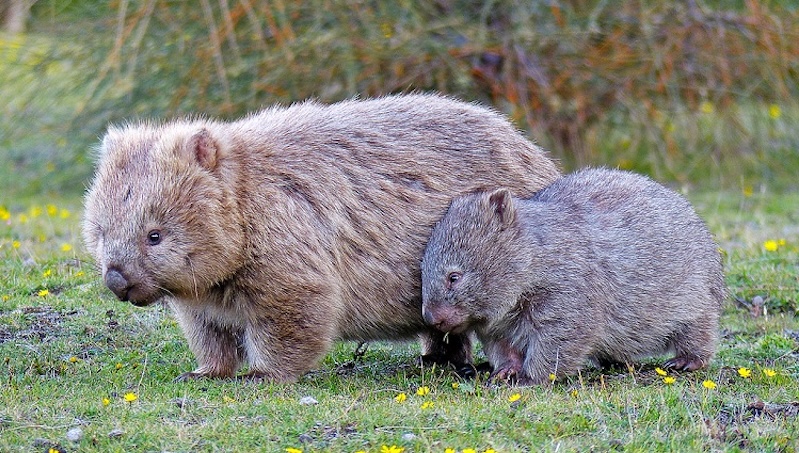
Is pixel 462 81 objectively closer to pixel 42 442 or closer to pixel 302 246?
pixel 302 246

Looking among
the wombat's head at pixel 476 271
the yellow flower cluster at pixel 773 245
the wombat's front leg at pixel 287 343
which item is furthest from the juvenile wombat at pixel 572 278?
the yellow flower cluster at pixel 773 245

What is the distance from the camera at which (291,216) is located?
6.30 m

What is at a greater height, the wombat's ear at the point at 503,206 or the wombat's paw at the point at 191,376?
the wombat's ear at the point at 503,206

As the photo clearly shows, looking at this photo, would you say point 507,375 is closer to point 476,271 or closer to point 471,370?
point 471,370

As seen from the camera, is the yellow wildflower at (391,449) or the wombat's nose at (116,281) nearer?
the yellow wildflower at (391,449)

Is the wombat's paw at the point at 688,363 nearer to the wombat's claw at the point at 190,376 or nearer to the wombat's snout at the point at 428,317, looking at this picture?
the wombat's snout at the point at 428,317

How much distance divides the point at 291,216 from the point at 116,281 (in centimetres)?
98

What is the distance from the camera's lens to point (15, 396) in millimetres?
5875

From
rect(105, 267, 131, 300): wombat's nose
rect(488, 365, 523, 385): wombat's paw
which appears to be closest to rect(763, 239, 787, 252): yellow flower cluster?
rect(488, 365, 523, 385): wombat's paw

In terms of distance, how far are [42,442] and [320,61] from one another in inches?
329

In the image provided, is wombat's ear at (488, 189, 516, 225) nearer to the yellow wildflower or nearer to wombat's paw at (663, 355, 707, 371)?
→ wombat's paw at (663, 355, 707, 371)

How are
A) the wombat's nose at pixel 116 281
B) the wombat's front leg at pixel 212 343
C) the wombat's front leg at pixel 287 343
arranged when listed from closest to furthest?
the wombat's nose at pixel 116 281 < the wombat's front leg at pixel 287 343 < the wombat's front leg at pixel 212 343

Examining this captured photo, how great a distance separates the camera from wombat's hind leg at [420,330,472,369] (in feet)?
23.0

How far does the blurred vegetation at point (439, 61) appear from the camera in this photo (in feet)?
41.6
